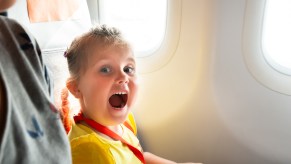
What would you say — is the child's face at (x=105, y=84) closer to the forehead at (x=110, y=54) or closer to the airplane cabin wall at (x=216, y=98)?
the forehead at (x=110, y=54)

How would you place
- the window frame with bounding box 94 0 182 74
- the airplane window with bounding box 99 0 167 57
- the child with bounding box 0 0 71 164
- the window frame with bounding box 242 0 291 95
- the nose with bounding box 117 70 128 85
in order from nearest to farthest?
the child with bounding box 0 0 71 164 < the nose with bounding box 117 70 128 85 < the window frame with bounding box 242 0 291 95 < the window frame with bounding box 94 0 182 74 < the airplane window with bounding box 99 0 167 57

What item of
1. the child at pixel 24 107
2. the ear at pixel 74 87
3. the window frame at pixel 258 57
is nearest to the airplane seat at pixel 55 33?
the ear at pixel 74 87

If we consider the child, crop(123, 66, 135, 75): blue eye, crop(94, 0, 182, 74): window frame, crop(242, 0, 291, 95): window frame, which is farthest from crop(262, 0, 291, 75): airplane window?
the child

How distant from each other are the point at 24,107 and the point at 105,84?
1.40 feet

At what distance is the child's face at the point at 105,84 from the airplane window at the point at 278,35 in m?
0.55

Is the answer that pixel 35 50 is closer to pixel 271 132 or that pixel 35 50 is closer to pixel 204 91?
pixel 204 91

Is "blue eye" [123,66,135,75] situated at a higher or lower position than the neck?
higher

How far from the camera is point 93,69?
983 mm

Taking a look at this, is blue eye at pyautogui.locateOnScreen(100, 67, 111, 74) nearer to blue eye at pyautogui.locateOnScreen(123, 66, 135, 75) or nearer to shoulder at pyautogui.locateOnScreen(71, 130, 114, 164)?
blue eye at pyautogui.locateOnScreen(123, 66, 135, 75)

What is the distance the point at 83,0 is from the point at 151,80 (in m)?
0.47

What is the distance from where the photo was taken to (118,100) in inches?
42.1

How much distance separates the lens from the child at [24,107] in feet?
1.71

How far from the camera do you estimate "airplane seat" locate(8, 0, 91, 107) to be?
1161mm

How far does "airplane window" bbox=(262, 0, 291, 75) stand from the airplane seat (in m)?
0.74
